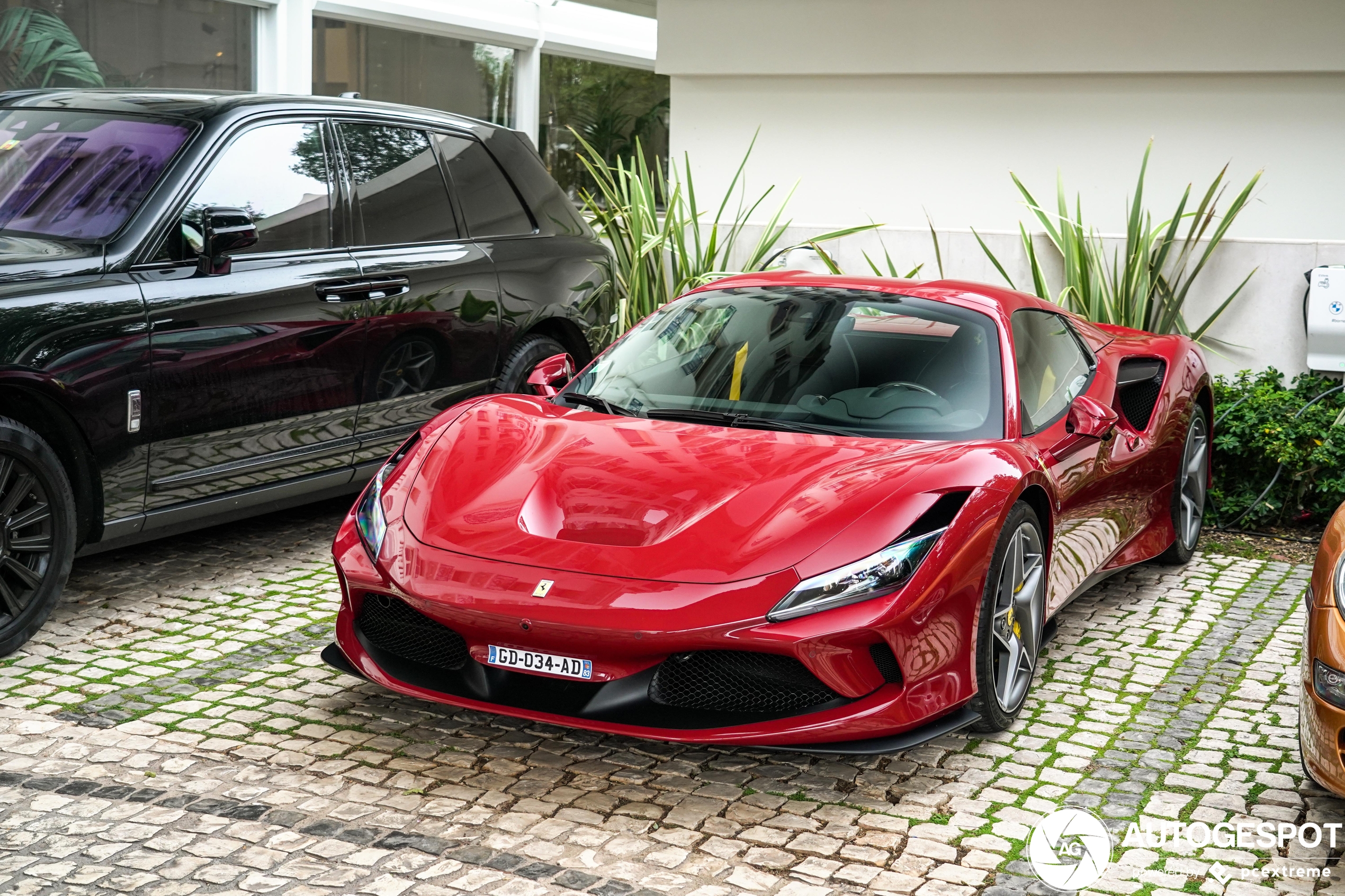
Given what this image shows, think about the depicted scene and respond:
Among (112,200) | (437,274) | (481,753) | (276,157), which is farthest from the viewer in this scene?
(437,274)

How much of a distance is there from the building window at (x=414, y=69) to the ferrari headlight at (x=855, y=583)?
1032cm

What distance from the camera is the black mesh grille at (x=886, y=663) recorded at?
12.6 feet

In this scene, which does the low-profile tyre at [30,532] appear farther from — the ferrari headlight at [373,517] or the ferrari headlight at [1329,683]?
the ferrari headlight at [1329,683]

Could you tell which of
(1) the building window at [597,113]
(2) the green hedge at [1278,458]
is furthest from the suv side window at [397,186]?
(1) the building window at [597,113]

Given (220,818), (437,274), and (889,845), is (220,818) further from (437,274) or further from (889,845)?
(437,274)

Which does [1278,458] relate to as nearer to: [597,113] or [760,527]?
[760,527]

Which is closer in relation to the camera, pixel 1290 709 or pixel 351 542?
pixel 351 542

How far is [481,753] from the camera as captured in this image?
4.25m

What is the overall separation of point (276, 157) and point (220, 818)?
A: 3200 millimetres

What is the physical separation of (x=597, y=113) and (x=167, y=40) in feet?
20.5

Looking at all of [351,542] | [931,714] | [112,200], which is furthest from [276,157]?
[931,714]

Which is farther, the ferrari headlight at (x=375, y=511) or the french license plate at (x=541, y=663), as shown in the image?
the ferrari headlight at (x=375, y=511)

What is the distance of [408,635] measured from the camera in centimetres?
416

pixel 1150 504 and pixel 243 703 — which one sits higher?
pixel 1150 504
